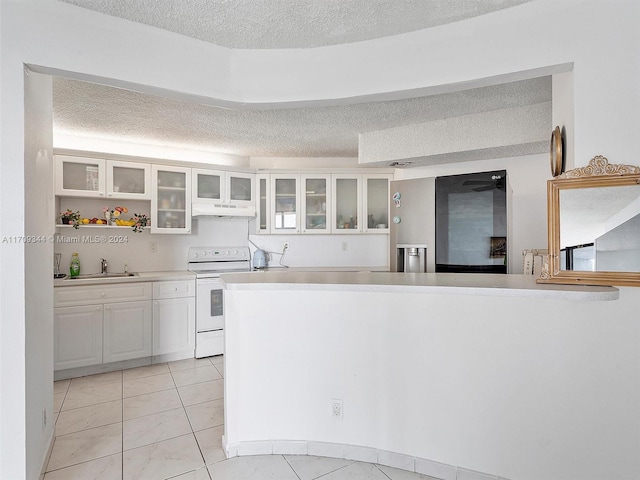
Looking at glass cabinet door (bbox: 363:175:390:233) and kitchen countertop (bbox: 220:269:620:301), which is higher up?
glass cabinet door (bbox: 363:175:390:233)

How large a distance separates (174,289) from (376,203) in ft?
8.42

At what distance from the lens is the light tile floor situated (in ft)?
6.29

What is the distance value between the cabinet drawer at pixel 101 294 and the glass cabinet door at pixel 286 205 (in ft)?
5.50

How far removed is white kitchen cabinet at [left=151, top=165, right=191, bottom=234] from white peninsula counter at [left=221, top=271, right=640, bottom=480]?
2.14 meters

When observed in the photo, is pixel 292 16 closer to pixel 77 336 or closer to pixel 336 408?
pixel 336 408

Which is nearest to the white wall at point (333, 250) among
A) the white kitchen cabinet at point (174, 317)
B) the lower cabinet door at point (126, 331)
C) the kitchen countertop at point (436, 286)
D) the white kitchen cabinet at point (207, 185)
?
the white kitchen cabinet at point (207, 185)

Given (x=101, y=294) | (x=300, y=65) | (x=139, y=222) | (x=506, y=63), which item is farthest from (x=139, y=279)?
(x=506, y=63)

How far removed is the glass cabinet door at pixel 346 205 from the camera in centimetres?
454

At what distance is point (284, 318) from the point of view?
2084mm

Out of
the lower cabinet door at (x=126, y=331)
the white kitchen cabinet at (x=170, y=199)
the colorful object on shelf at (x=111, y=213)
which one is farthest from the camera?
the white kitchen cabinet at (x=170, y=199)

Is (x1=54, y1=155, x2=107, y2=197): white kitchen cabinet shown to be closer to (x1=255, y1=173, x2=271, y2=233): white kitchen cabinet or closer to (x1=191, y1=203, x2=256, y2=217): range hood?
(x1=191, y1=203, x2=256, y2=217): range hood

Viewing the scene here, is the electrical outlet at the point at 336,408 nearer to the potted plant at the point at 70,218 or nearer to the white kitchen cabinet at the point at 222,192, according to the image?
the white kitchen cabinet at the point at 222,192

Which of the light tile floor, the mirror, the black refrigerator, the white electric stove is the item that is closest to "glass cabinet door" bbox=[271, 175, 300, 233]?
the white electric stove

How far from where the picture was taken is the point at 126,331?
11.4 ft
